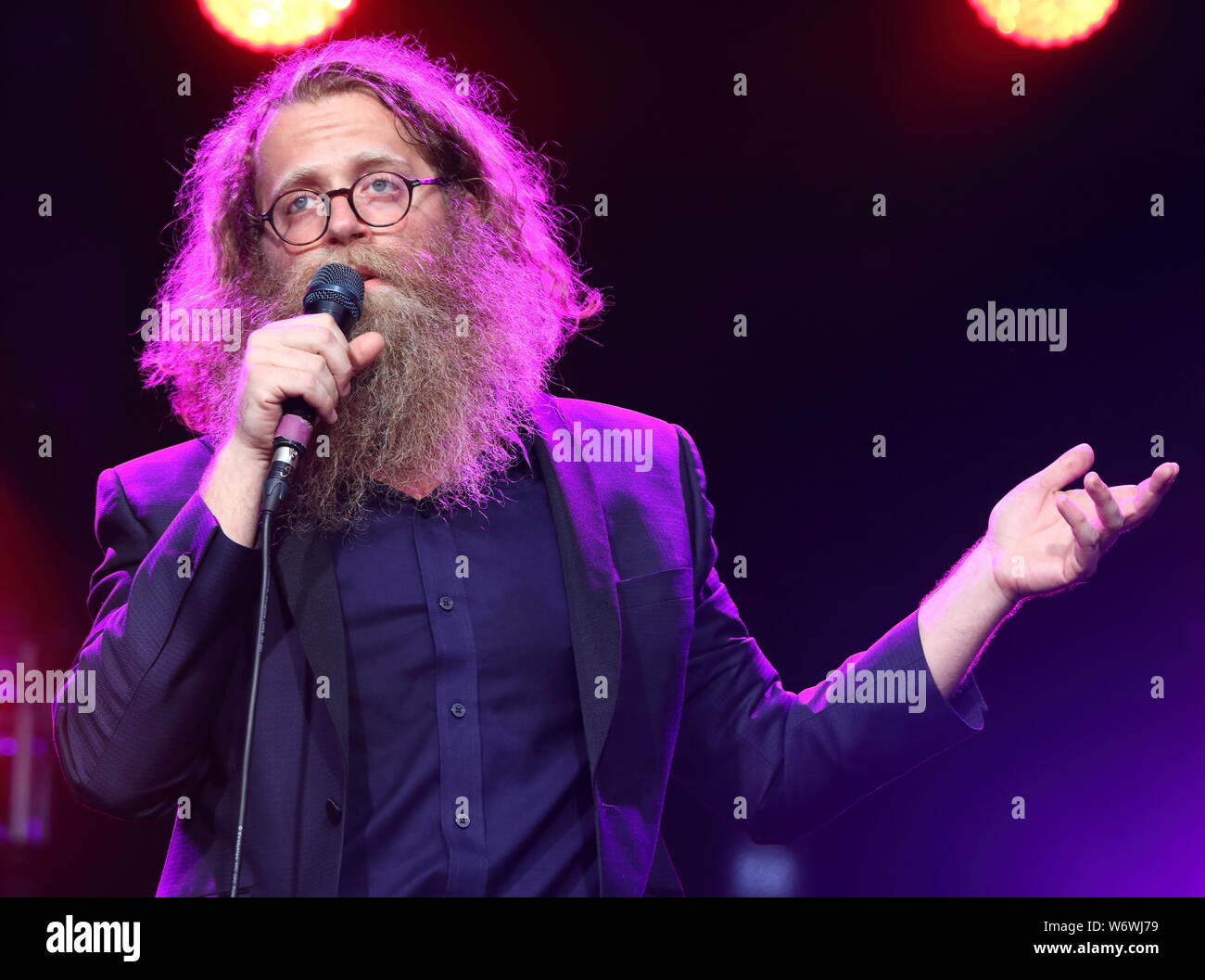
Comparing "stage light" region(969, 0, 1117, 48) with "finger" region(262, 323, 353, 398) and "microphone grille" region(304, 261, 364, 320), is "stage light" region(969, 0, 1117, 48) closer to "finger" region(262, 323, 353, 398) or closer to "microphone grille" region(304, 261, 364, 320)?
"microphone grille" region(304, 261, 364, 320)

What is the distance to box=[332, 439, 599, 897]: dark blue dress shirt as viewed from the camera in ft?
5.74

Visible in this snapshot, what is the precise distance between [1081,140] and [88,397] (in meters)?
2.54

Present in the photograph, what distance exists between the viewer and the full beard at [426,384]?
6.64 feet

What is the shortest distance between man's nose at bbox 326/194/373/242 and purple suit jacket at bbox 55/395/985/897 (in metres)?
0.43

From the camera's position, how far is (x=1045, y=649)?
2.98 meters

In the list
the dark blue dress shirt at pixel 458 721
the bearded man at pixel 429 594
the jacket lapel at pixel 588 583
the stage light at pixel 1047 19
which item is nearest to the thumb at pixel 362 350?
the bearded man at pixel 429 594

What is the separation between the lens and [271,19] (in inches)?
111

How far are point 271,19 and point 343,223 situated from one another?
1063 millimetres

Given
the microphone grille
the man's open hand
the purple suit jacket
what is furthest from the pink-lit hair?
the man's open hand

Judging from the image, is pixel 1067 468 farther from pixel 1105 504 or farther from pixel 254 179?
pixel 254 179

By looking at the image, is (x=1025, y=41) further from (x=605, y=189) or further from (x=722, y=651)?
(x=722, y=651)

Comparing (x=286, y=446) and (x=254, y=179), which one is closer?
(x=286, y=446)

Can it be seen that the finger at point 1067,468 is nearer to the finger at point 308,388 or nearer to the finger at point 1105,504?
the finger at point 1105,504

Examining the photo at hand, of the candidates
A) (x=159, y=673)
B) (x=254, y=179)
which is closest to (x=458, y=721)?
(x=159, y=673)
